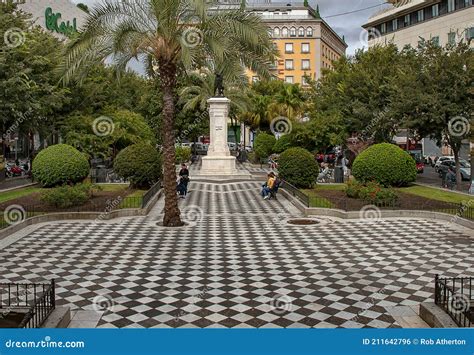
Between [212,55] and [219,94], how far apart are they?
19.0 m

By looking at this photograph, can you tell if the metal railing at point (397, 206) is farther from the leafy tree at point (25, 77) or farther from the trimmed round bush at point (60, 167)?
the leafy tree at point (25, 77)

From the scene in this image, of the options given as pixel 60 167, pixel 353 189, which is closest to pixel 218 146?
pixel 60 167

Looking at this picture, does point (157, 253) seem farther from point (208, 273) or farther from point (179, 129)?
point (179, 129)

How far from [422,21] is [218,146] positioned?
39074 millimetres

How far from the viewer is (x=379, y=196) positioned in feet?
73.6

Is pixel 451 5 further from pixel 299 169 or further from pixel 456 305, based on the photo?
pixel 456 305

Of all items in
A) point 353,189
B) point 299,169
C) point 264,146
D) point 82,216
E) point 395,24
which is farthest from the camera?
point 395,24

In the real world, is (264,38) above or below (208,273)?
above

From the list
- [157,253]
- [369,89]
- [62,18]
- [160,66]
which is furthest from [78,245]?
[62,18]

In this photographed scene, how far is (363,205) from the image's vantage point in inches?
889

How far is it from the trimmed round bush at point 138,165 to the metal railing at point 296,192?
686 centimetres

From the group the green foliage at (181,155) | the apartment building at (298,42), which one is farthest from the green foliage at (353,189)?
the apartment building at (298,42)

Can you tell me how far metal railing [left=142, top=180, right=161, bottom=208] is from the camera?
74.2 ft

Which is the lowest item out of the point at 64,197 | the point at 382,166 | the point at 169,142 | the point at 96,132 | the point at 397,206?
the point at 397,206
